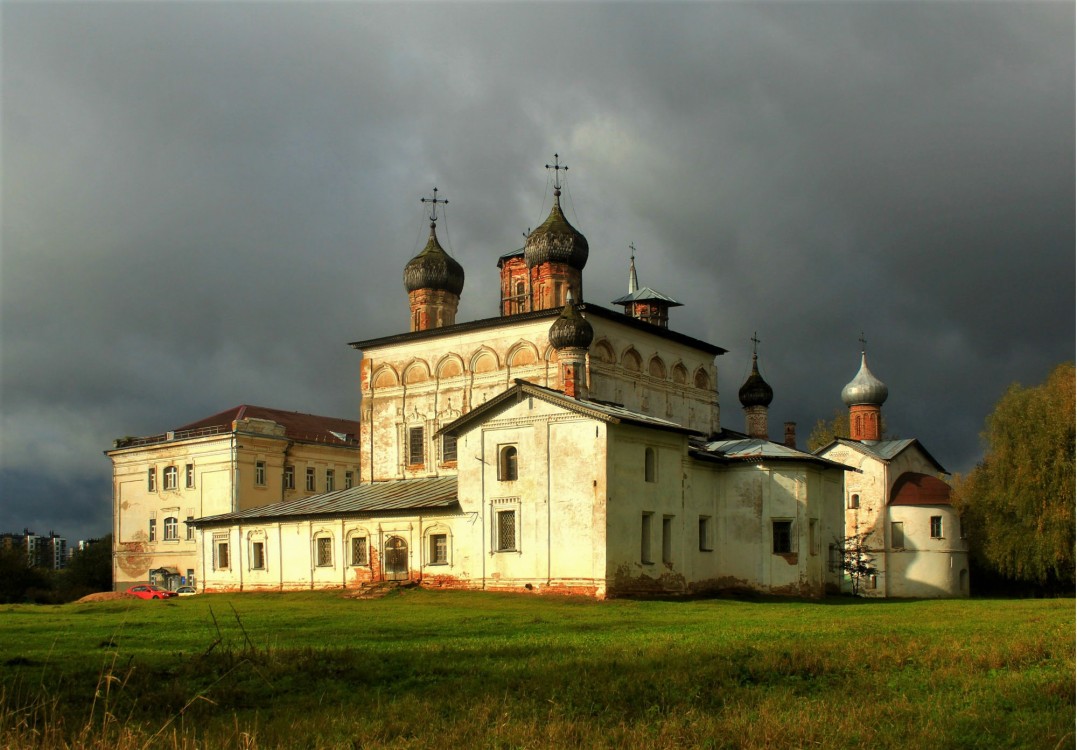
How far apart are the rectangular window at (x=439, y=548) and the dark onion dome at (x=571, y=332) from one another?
6.49 m

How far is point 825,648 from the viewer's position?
45.2 feet

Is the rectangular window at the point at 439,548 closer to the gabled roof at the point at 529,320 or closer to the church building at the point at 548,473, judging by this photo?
the church building at the point at 548,473

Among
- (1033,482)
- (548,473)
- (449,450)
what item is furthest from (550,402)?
(1033,482)

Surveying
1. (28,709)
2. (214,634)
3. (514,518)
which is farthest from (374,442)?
Answer: (28,709)

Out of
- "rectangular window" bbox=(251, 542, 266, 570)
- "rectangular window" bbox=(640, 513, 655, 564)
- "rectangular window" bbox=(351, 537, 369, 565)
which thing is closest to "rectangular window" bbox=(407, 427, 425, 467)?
"rectangular window" bbox=(351, 537, 369, 565)

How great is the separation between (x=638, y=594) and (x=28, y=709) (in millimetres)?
22034

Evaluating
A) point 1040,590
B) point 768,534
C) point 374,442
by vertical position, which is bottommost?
point 1040,590

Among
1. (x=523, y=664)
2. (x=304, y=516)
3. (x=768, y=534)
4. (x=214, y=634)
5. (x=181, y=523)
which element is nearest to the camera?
(x=523, y=664)

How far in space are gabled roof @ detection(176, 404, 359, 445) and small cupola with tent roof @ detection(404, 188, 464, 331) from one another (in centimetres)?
1502

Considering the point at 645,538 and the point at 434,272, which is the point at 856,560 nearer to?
the point at 645,538

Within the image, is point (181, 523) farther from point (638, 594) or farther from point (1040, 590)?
point (1040, 590)

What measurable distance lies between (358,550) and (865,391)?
1071 inches

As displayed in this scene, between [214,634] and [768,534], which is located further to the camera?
[768,534]

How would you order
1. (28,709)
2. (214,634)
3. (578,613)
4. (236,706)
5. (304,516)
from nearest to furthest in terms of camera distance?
(28,709), (236,706), (214,634), (578,613), (304,516)
